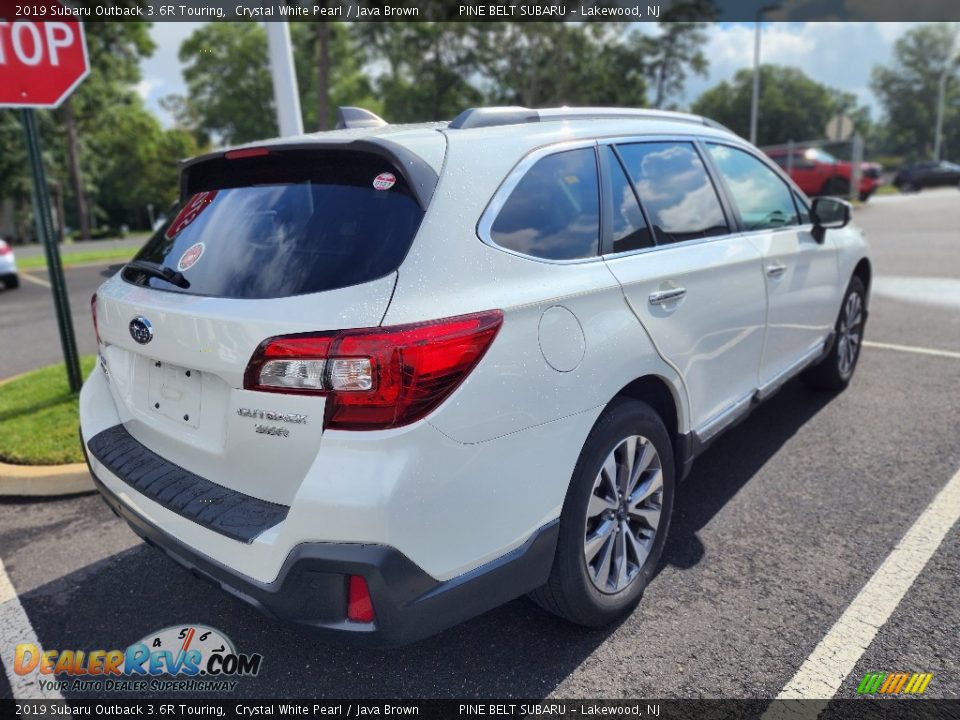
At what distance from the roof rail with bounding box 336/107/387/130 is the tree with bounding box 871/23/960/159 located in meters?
96.7

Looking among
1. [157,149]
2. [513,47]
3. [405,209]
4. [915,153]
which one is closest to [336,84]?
[157,149]

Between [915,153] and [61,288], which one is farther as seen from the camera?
[915,153]

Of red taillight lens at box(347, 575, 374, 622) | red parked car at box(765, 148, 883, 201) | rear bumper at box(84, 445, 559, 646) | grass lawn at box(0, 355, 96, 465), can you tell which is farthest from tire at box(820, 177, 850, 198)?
red taillight lens at box(347, 575, 374, 622)

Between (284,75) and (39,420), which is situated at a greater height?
(284,75)

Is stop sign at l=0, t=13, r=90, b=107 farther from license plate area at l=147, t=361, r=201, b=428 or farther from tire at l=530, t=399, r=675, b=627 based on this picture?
tire at l=530, t=399, r=675, b=627

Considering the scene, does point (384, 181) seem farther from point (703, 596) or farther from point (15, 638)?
point (15, 638)

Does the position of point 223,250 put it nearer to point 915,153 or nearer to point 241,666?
point 241,666

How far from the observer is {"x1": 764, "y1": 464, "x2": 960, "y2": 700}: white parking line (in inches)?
87.8

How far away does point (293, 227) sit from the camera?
216 cm

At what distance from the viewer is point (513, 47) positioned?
125ft

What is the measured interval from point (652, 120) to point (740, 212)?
72cm

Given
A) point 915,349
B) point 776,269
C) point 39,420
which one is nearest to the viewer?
point 776,269

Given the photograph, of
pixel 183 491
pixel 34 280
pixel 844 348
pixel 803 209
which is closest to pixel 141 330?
pixel 183 491

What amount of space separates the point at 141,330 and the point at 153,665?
1.20 meters
